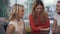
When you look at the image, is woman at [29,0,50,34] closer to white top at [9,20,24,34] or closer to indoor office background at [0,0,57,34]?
indoor office background at [0,0,57,34]

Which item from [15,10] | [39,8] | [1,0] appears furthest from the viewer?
[1,0]

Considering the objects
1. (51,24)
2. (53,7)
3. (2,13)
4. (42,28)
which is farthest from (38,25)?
(2,13)

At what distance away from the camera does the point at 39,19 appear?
1966mm

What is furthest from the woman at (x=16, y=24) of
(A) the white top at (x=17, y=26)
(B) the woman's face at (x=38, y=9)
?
(B) the woman's face at (x=38, y=9)

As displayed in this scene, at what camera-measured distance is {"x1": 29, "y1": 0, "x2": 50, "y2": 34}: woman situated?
76.1 inches

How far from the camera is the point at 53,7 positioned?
2.18m

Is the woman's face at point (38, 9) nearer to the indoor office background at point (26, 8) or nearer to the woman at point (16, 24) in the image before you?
the indoor office background at point (26, 8)

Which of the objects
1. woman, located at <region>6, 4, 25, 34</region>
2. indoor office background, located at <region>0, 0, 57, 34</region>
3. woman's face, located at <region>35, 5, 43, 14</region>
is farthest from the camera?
indoor office background, located at <region>0, 0, 57, 34</region>

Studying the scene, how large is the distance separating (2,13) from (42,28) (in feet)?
2.09

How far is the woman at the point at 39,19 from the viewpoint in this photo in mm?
1934

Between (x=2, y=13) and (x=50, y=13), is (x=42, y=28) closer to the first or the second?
(x=50, y=13)

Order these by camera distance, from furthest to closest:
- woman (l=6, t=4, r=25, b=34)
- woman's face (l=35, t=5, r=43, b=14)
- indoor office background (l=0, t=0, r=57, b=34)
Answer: indoor office background (l=0, t=0, r=57, b=34) → woman's face (l=35, t=5, r=43, b=14) → woman (l=6, t=4, r=25, b=34)

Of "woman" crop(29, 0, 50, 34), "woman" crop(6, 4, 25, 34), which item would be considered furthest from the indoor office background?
"woman" crop(6, 4, 25, 34)

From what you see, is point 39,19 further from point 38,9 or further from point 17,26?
point 17,26
